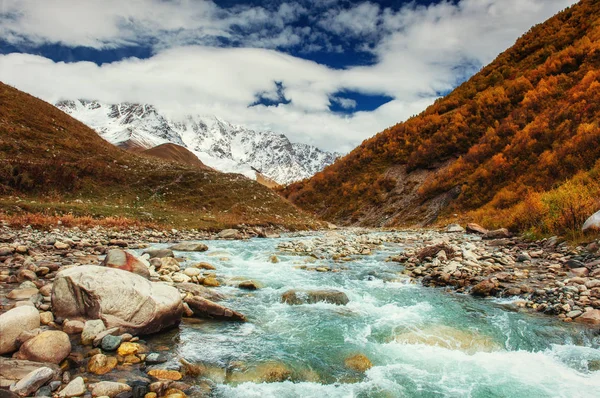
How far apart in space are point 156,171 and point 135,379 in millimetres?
38480

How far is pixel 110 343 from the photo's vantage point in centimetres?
560

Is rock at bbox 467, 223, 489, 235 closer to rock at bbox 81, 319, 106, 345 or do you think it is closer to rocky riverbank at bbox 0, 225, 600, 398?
rocky riverbank at bbox 0, 225, 600, 398

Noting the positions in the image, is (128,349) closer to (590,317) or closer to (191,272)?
(191,272)

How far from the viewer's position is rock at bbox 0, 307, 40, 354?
16.4 feet

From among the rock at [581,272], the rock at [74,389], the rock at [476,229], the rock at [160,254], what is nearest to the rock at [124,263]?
the rock at [160,254]

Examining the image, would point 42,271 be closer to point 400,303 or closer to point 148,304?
point 148,304

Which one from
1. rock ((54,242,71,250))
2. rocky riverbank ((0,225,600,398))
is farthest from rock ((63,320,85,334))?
rock ((54,242,71,250))

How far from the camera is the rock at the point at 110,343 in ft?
18.2

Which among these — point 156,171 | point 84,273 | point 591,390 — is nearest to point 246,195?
point 156,171

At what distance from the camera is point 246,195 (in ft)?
132

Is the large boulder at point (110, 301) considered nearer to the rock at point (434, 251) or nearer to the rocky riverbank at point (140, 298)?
the rocky riverbank at point (140, 298)

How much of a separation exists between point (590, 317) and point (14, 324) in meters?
11.3

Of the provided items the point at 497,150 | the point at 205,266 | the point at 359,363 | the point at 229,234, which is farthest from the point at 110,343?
the point at 497,150

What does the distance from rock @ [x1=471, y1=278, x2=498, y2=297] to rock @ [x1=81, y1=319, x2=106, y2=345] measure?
9.79 m
